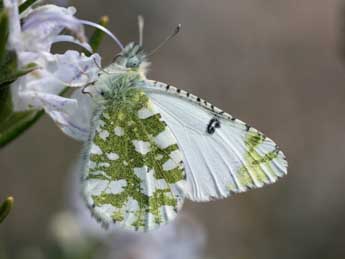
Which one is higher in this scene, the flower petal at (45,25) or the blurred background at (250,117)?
the blurred background at (250,117)

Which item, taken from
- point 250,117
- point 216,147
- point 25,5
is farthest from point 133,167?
point 250,117

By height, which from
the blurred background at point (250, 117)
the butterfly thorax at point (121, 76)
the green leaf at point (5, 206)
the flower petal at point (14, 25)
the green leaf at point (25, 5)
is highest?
the blurred background at point (250, 117)

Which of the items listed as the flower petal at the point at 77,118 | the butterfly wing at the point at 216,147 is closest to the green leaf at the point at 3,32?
the flower petal at the point at 77,118

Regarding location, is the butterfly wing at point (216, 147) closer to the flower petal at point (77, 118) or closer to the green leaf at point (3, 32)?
the flower petal at point (77, 118)

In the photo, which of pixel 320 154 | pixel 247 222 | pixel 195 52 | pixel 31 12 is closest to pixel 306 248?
pixel 247 222

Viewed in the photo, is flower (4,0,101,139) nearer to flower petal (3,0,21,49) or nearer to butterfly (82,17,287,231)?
flower petal (3,0,21,49)

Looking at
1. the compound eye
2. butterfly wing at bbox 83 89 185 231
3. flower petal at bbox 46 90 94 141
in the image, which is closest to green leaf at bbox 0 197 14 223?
flower petal at bbox 46 90 94 141

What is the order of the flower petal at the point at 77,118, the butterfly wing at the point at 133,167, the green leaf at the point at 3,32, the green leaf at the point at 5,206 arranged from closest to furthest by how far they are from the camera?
the green leaf at the point at 3,32 → the green leaf at the point at 5,206 → the flower petal at the point at 77,118 → the butterfly wing at the point at 133,167
